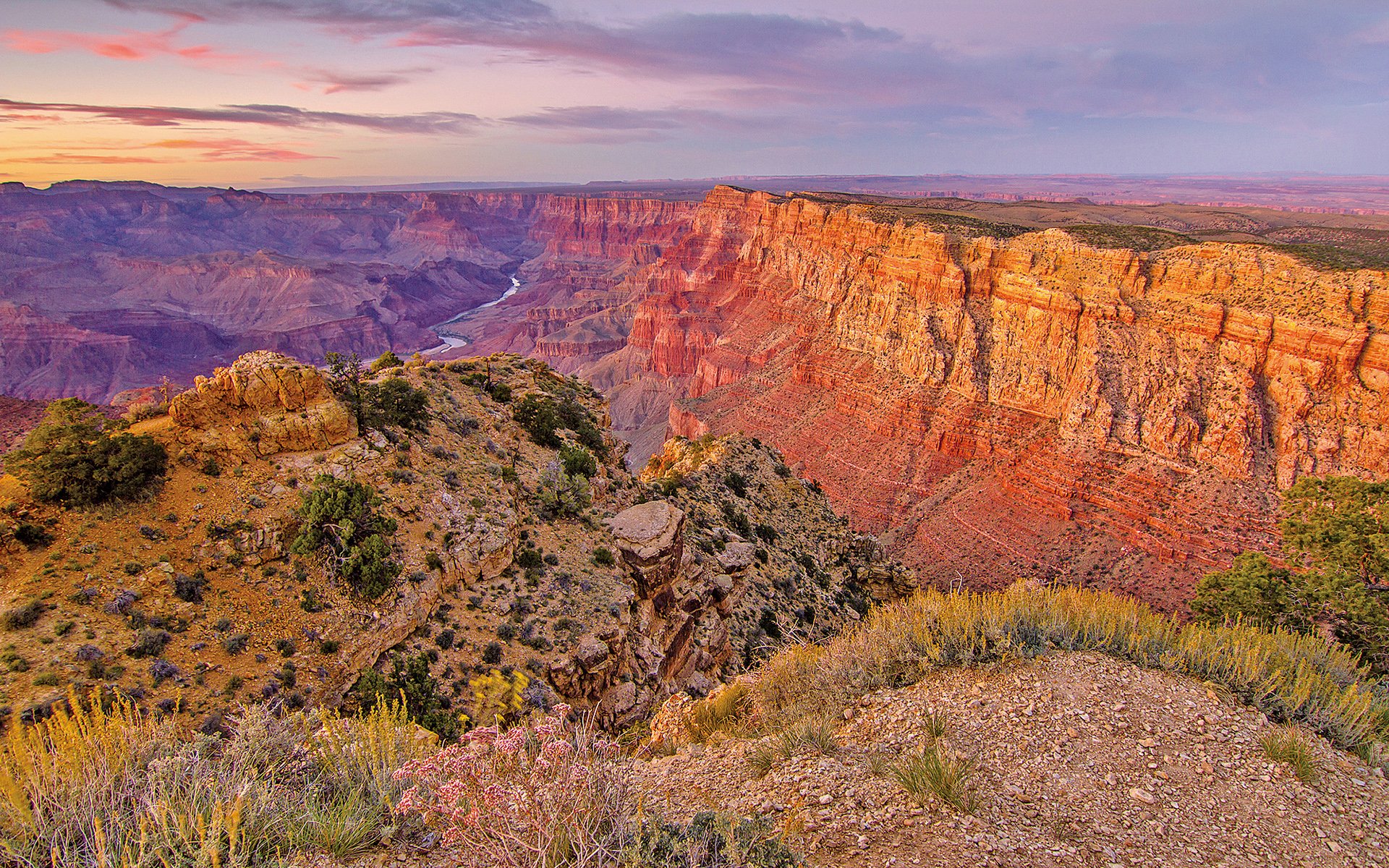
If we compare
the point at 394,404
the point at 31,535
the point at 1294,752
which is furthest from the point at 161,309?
the point at 1294,752

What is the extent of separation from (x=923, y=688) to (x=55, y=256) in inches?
9990

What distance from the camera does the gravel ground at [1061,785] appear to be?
21.2 feet

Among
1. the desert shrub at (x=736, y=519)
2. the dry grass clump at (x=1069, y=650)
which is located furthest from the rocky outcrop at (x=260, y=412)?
the desert shrub at (x=736, y=519)

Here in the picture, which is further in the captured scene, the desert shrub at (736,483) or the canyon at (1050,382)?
the canyon at (1050,382)

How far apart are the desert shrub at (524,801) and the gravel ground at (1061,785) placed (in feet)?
6.83

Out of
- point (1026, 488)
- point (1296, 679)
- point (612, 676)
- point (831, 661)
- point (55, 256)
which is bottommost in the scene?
point (1026, 488)

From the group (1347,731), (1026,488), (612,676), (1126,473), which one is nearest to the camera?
(1347,731)

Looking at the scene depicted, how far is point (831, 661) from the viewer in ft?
35.4

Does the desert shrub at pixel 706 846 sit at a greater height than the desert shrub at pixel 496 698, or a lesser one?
greater

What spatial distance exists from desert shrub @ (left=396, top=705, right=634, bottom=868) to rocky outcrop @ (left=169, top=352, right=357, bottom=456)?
11.1 meters

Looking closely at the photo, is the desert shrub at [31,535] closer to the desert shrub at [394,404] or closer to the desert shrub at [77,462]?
the desert shrub at [77,462]

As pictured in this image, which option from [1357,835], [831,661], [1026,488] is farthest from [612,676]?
[1026,488]

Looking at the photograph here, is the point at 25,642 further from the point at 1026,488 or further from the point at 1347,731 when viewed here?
the point at 1026,488

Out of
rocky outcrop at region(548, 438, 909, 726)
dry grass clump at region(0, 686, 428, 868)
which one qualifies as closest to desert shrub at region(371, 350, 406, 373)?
rocky outcrop at region(548, 438, 909, 726)
